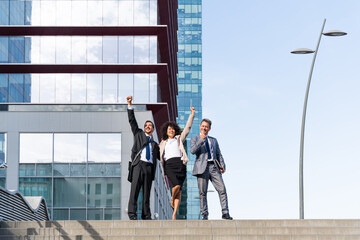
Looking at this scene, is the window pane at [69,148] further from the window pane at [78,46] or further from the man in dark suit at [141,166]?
the man in dark suit at [141,166]

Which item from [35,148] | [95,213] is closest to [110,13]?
[35,148]

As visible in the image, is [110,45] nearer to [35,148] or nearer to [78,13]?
[78,13]

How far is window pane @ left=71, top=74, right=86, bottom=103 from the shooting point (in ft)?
164

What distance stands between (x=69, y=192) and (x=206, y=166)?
28271mm

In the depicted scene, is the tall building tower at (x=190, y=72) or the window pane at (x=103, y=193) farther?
the tall building tower at (x=190, y=72)

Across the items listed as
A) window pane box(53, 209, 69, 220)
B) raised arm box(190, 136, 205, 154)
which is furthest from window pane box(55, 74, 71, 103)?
raised arm box(190, 136, 205, 154)

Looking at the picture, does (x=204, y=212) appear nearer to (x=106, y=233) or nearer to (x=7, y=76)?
(x=106, y=233)

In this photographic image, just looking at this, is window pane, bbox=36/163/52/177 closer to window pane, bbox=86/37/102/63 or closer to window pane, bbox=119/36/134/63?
window pane, bbox=86/37/102/63

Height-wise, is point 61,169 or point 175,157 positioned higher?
point 61,169

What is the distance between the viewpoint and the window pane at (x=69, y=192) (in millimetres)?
43438

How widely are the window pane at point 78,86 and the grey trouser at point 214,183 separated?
3409 cm

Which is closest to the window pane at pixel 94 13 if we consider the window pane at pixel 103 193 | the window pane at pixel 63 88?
the window pane at pixel 63 88

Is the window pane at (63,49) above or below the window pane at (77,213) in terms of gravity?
above

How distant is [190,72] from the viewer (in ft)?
474
